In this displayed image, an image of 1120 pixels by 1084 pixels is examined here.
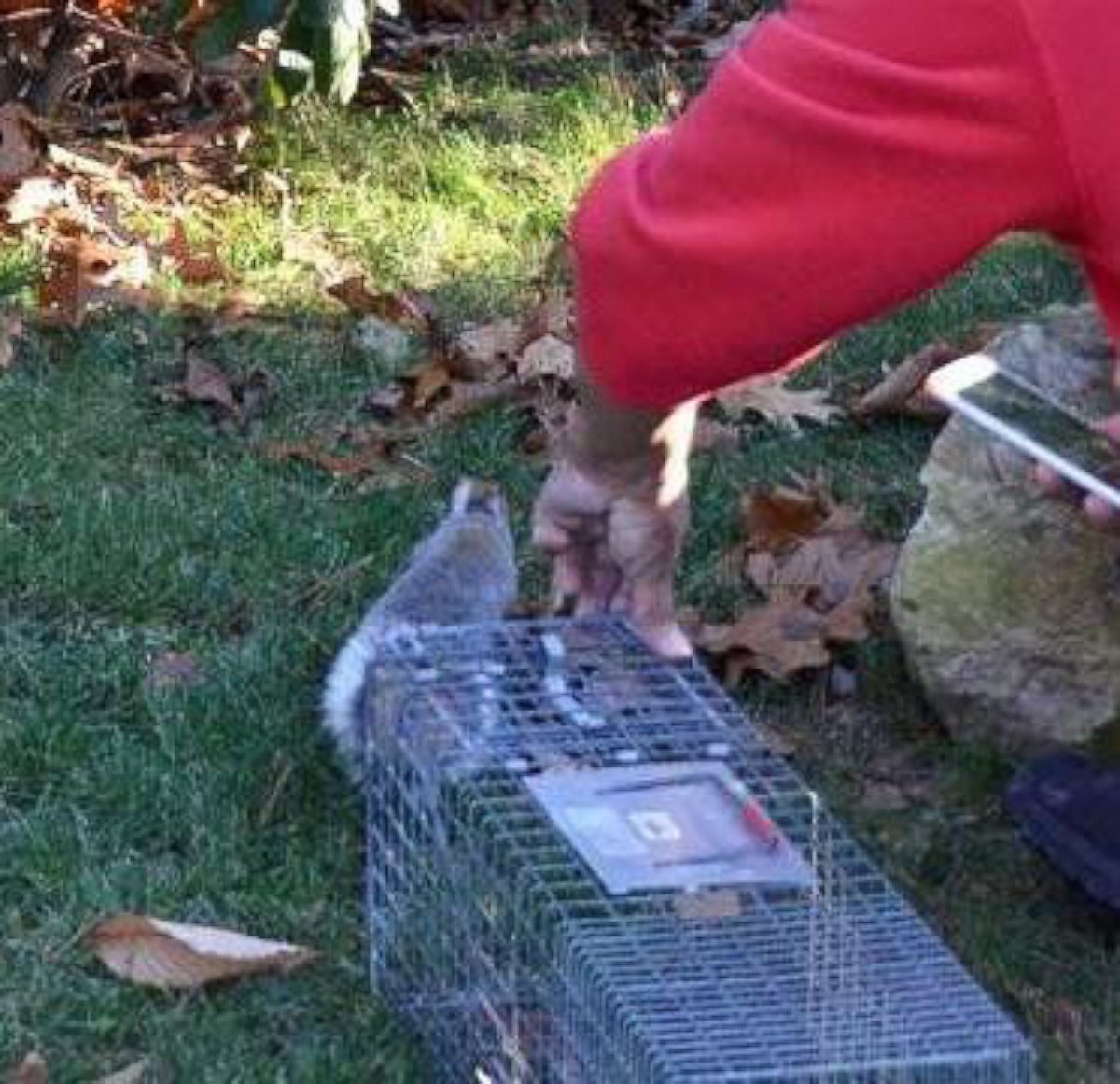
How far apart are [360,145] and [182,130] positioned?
1.25 feet

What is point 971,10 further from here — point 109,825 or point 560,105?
point 560,105

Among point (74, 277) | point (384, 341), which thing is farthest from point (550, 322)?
point (74, 277)

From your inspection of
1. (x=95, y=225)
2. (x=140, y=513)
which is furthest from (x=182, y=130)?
(x=140, y=513)

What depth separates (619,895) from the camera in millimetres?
2363

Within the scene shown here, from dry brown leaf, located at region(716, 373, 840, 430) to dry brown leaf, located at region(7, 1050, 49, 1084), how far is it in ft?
6.23

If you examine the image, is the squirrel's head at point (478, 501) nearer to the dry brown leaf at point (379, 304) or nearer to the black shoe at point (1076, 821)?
the black shoe at point (1076, 821)

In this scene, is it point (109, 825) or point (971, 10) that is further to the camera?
point (109, 825)

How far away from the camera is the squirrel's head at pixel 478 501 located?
11.2 feet

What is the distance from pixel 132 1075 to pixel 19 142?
2.77m

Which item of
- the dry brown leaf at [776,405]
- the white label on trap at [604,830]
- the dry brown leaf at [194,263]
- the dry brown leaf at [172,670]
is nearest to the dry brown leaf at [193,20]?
the dry brown leaf at [194,263]

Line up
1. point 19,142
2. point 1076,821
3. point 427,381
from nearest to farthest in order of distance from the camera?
point 1076,821 < point 427,381 < point 19,142

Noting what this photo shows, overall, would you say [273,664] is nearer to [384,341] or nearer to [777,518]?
[777,518]

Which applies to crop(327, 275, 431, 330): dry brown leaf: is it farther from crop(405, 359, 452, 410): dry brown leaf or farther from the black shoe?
the black shoe

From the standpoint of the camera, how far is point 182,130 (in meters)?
5.50
